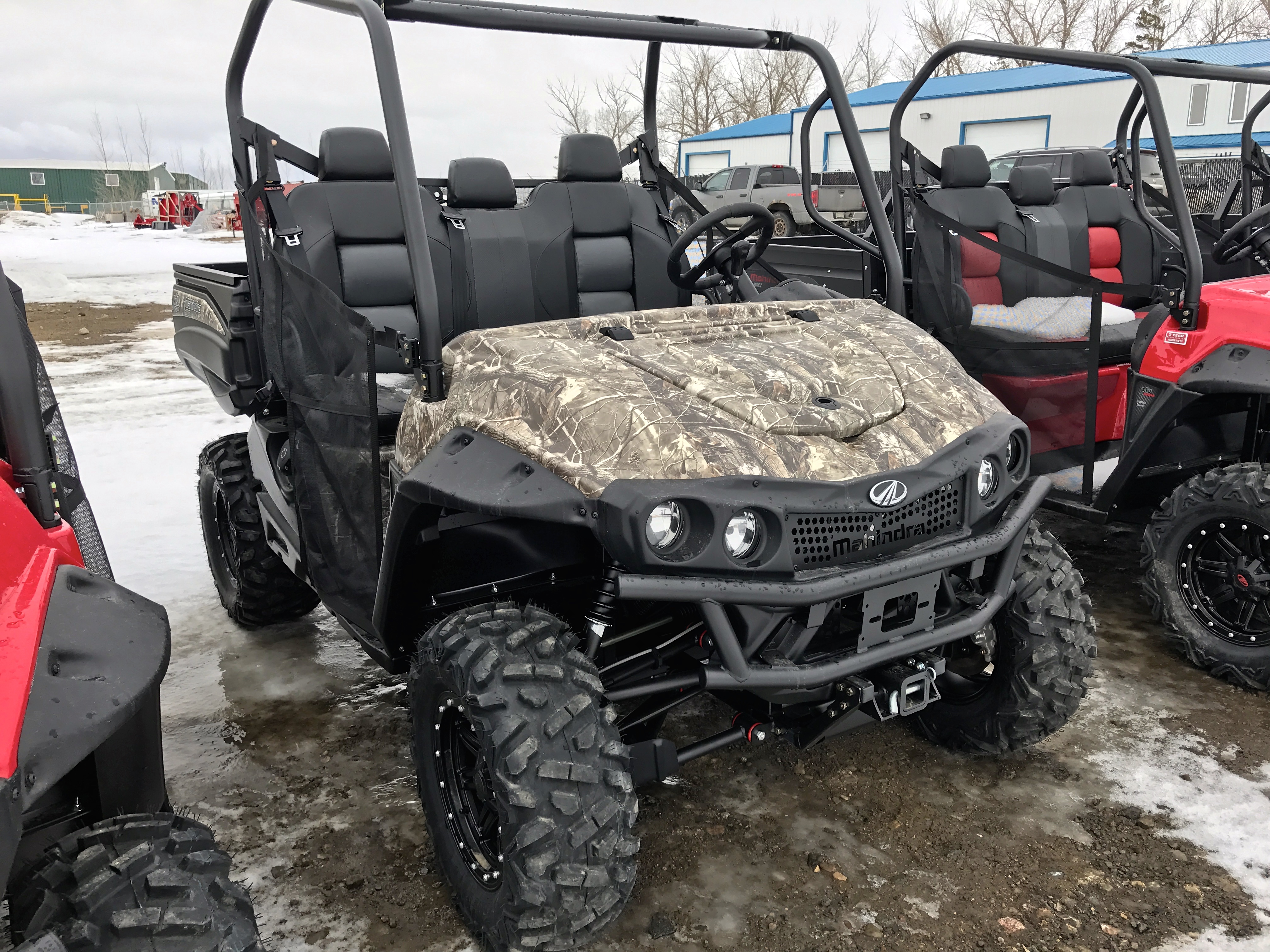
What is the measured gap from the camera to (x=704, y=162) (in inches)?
1304

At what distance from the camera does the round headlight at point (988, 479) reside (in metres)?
2.38

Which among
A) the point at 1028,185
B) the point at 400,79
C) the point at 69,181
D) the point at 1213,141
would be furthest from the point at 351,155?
the point at 69,181

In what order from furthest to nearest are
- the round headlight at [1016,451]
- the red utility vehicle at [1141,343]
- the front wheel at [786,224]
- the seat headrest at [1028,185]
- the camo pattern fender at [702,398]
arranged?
the front wheel at [786,224] → the seat headrest at [1028,185] → the red utility vehicle at [1141,343] → the round headlight at [1016,451] → the camo pattern fender at [702,398]

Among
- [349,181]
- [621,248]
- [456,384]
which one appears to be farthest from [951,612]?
[349,181]

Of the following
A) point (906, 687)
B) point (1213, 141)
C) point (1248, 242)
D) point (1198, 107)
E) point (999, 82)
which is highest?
point (999, 82)

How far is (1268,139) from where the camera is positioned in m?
6.71

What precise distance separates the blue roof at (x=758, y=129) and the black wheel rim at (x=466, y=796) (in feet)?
92.1

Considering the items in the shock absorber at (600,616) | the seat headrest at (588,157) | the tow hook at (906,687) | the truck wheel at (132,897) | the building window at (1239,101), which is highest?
the building window at (1239,101)

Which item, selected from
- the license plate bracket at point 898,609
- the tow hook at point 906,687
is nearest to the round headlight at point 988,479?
the license plate bracket at point 898,609

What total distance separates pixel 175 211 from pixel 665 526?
43.1 meters

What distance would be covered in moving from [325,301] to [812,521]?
1.38 metres

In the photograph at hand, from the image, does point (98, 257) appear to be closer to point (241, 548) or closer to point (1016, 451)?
point (241, 548)

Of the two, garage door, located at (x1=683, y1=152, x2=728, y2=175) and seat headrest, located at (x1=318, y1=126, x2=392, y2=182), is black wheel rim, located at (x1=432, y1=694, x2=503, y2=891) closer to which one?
seat headrest, located at (x1=318, y1=126, x2=392, y2=182)

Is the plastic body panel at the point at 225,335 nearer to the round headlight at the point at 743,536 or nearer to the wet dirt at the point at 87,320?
the round headlight at the point at 743,536
